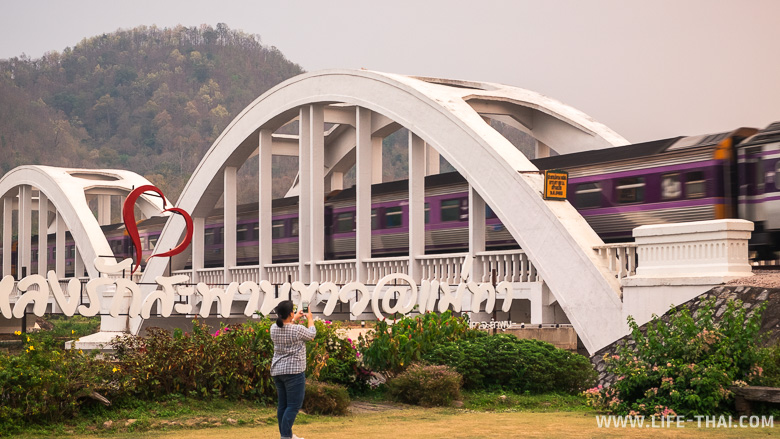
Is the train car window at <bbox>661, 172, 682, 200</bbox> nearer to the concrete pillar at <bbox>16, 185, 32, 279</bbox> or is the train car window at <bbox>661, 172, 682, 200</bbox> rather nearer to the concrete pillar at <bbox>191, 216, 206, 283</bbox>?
the concrete pillar at <bbox>191, 216, 206, 283</bbox>

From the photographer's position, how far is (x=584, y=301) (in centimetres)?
1881

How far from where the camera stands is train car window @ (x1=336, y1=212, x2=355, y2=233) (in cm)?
3050

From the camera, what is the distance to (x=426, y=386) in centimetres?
1325

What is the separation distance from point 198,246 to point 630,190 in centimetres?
2169

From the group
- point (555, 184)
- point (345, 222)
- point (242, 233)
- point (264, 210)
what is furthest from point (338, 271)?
point (555, 184)

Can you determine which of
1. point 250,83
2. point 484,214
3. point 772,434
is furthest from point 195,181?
point 250,83

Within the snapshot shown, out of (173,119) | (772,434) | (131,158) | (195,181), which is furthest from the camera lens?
(173,119)

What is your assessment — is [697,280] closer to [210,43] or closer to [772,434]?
[772,434]

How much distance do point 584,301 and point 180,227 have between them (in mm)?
22552

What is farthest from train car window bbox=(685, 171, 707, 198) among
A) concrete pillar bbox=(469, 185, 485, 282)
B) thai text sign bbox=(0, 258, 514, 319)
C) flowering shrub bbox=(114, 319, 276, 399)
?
flowering shrub bbox=(114, 319, 276, 399)

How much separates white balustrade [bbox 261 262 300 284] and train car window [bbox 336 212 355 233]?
184 centimetres

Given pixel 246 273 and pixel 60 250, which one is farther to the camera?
pixel 60 250

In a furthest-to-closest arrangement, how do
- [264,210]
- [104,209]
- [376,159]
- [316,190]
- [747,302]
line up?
[104,209], [376,159], [264,210], [316,190], [747,302]

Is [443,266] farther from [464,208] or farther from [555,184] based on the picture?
[555,184]
